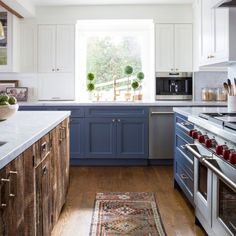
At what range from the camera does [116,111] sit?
16.3 ft

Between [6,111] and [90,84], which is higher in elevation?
[90,84]

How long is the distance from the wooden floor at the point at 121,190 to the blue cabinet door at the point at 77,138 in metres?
0.20

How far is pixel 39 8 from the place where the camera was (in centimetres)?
529

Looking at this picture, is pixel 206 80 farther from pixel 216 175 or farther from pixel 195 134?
pixel 216 175

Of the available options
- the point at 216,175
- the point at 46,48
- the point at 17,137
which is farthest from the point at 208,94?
the point at 17,137

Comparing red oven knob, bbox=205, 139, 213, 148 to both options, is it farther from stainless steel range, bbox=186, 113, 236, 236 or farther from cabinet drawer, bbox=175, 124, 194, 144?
cabinet drawer, bbox=175, 124, 194, 144

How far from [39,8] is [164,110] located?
87.4 inches

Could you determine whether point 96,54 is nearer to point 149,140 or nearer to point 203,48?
point 149,140

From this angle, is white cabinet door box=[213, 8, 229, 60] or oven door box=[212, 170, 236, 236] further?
white cabinet door box=[213, 8, 229, 60]

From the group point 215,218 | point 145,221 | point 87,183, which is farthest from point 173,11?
point 215,218

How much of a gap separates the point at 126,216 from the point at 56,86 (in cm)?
280

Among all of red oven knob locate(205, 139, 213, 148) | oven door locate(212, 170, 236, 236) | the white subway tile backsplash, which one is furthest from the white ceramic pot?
the white subway tile backsplash

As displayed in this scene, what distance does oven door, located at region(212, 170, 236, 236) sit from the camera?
2.00 metres

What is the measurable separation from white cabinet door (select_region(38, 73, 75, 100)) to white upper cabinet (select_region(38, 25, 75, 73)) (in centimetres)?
12
